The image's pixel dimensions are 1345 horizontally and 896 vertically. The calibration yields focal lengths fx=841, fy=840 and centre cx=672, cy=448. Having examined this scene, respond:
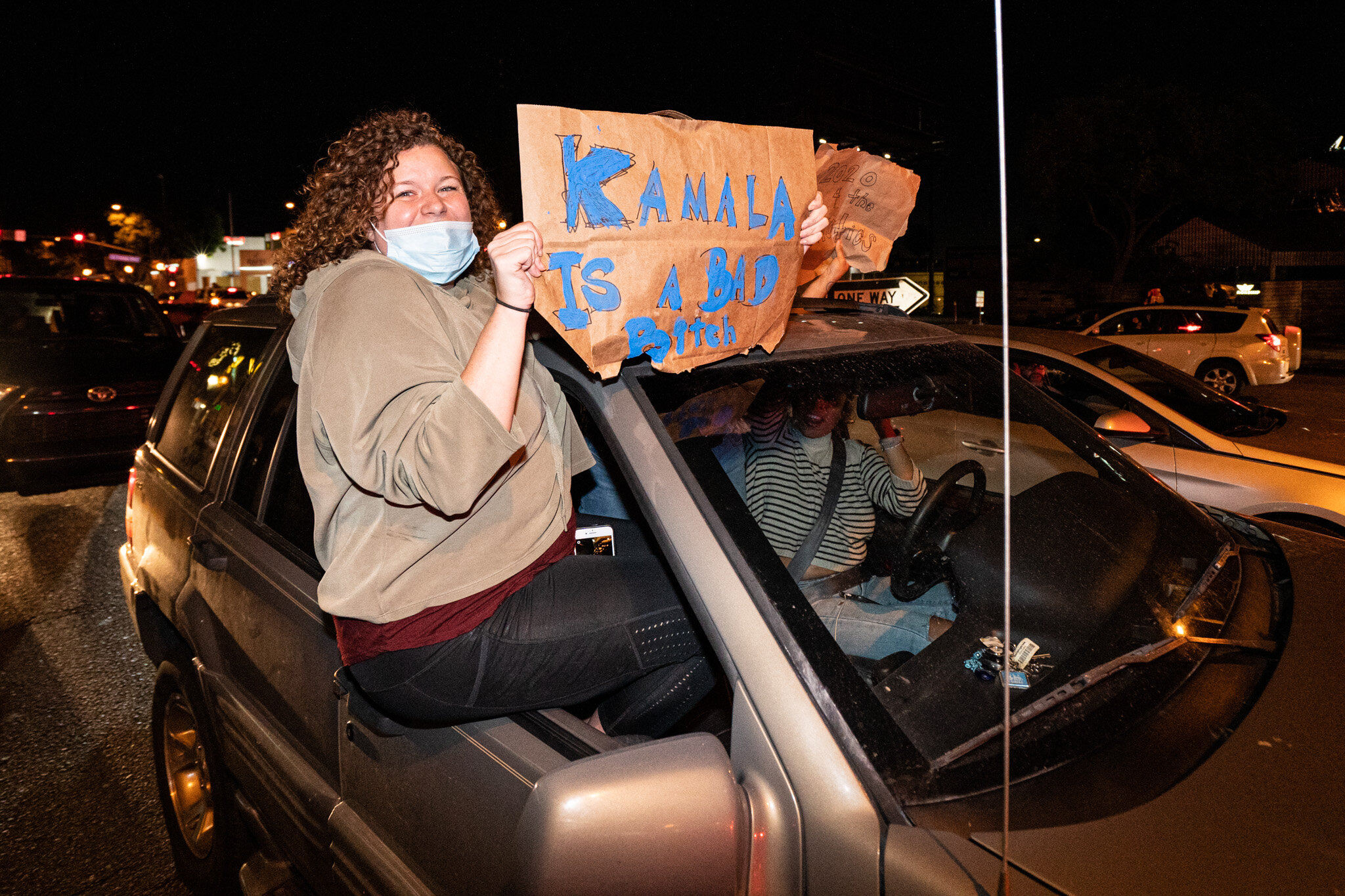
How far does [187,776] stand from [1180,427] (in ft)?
15.6

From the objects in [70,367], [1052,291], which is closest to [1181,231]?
[1052,291]

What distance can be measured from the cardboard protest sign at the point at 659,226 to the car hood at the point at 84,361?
7.25 meters

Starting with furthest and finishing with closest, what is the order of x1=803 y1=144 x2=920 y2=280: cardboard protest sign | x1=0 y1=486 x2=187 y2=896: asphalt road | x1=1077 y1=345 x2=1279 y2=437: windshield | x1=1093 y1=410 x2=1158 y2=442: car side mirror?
x1=1077 y1=345 x2=1279 y2=437: windshield, x1=1093 y1=410 x2=1158 y2=442: car side mirror, x1=0 y1=486 x2=187 y2=896: asphalt road, x1=803 y1=144 x2=920 y2=280: cardboard protest sign

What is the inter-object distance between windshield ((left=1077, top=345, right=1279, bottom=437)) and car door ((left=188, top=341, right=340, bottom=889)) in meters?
4.43

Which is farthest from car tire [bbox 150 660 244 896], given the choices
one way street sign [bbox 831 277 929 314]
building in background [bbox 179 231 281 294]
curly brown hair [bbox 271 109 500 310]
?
building in background [bbox 179 231 281 294]

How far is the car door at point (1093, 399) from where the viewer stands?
4.42m

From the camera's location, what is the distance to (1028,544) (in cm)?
199

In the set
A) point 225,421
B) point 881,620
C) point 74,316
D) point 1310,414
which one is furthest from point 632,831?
point 1310,414

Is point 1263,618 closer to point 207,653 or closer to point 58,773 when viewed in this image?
point 207,653

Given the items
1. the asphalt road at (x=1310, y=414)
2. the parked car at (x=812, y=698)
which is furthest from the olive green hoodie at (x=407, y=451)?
the asphalt road at (x=1310, y=414)

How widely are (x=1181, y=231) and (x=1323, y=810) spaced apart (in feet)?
141

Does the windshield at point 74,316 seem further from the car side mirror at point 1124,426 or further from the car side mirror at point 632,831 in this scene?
the car side mirror at point 632,831

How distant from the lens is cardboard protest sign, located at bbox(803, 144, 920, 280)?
2.23 meters

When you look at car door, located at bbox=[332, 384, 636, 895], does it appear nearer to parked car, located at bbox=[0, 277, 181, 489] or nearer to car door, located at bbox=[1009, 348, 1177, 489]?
car door, located at bbox=[1009, 348, 1177, 489]
